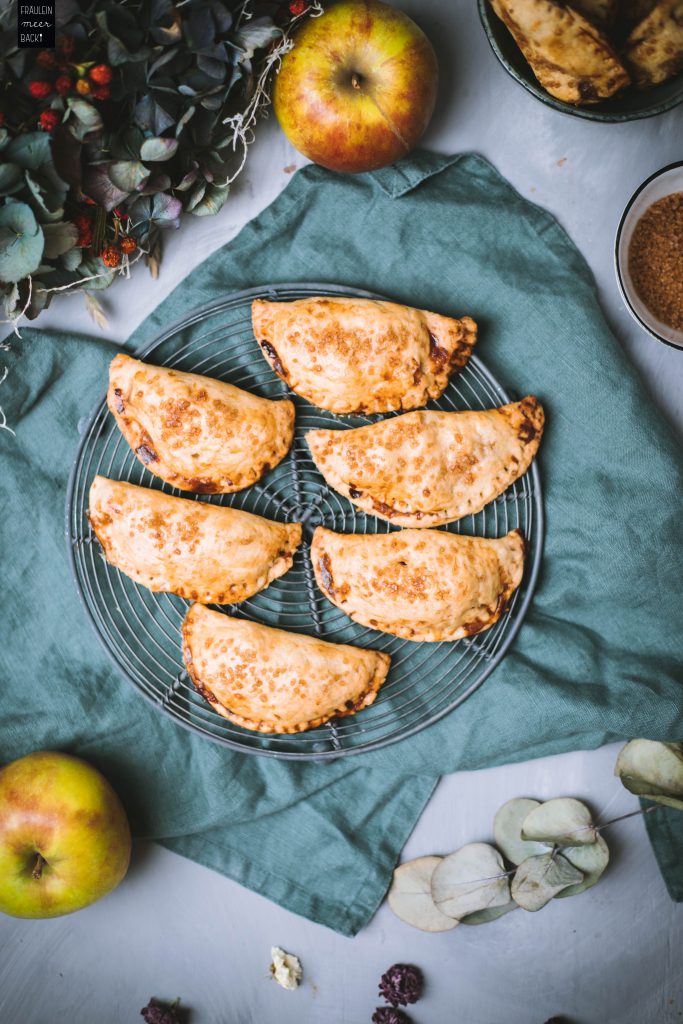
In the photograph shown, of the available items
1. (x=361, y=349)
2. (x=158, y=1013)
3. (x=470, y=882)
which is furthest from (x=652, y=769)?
(x=158, y=1013)

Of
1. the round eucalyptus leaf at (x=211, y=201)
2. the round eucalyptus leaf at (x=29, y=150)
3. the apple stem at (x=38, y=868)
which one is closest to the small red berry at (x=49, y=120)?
the round eucalyptus leaf at (x=29, y=150)

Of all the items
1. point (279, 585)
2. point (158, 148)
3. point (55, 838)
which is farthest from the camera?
point (279, 585)

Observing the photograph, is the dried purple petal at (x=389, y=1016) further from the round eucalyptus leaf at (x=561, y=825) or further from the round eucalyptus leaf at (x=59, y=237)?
the round eucalyptus leaf at (x=59, y=237)

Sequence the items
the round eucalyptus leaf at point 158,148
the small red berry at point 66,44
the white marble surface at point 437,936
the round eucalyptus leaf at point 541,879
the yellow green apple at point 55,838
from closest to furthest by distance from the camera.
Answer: the small red berry at point 66,44 < the round eucalyptus leaf at point 158,148 < the yellow green apple at point 55,838 < the round eucalyptus leaf at point 541,879 < the white marble surface at point 437,936

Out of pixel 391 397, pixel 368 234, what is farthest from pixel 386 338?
pixel 368 234

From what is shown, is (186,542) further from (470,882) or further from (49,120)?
(470,882)

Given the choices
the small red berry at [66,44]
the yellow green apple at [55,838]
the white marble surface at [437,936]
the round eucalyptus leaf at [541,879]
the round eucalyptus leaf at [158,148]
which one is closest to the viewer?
the small red berry at [66,44]

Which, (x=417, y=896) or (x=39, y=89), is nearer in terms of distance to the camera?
(x=39, y=89)

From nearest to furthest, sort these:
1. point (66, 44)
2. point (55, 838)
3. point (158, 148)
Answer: point (66, 44) → point (158, 148) → point (55, 838)
